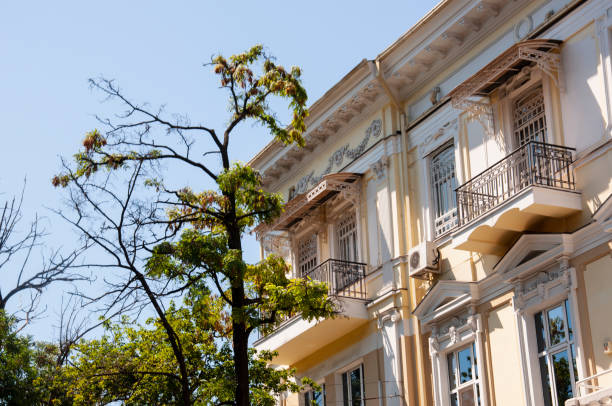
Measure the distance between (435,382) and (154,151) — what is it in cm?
619

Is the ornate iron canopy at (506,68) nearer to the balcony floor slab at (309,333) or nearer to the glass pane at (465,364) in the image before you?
the glass pane at (465,364)

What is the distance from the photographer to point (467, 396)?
650 inches

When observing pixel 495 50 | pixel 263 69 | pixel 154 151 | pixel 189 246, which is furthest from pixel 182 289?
pixel 495 50

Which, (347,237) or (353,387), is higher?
(347,237)

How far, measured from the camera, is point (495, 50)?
1714 cm

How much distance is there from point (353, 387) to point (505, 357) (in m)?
4.48

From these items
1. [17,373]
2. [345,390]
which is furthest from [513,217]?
[17,373]

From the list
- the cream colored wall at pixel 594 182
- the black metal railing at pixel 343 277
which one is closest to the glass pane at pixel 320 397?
the black metal railing at pixel 343 277

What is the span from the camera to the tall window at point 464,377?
16.4 meters

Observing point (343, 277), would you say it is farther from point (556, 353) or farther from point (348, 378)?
point (556, 353)

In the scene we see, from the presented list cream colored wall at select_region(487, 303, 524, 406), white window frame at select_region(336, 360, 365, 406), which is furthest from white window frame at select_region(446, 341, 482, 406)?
white window frame at select_region(336, 360, 365, 406)

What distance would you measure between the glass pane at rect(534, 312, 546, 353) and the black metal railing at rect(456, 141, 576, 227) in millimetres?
1804

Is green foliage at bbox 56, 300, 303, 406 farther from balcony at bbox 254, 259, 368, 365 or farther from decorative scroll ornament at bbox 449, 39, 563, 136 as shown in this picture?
decorative scroll ornament at bbox 449, 39, 563, 136

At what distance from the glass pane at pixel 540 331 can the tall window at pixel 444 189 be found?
286 cm
